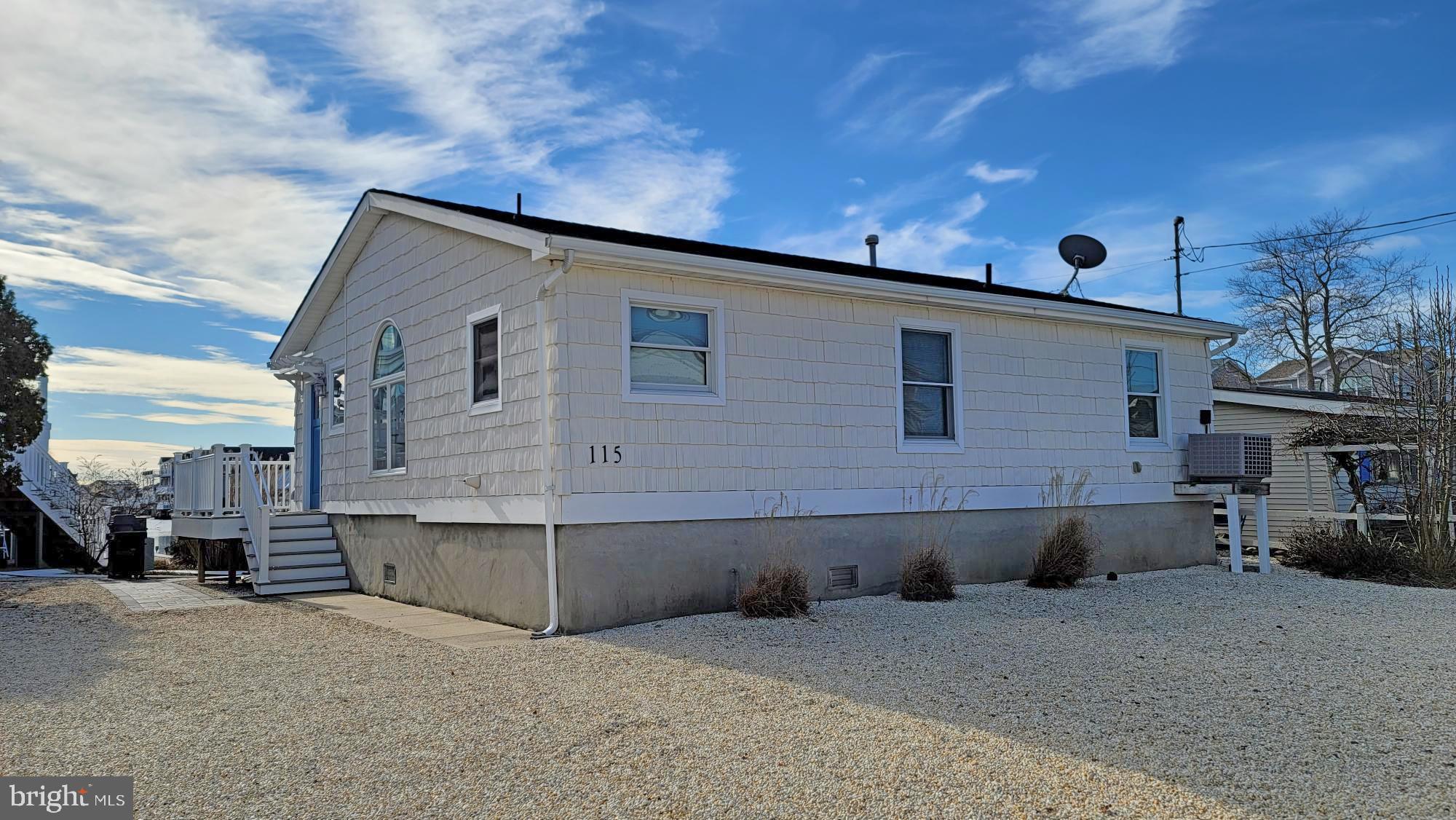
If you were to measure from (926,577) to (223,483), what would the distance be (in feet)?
29.6

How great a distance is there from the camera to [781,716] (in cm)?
507

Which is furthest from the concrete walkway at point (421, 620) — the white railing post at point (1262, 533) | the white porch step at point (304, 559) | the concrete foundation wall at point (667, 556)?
the white railing post at point (1262, 533)

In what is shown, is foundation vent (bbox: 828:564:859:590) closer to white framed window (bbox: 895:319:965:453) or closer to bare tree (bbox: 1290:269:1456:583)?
white framed window (bbox: 895:319:965:453)

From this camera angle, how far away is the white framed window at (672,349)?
322 inches

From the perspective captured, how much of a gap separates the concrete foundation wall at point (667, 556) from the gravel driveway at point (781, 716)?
1.70 feet

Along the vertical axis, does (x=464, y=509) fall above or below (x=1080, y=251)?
below

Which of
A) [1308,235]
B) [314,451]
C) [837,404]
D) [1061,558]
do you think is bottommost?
[1061,558]

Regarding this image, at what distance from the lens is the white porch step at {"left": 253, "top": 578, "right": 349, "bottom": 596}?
442 inches

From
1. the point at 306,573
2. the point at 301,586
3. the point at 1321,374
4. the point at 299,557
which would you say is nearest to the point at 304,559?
the point at 299,557

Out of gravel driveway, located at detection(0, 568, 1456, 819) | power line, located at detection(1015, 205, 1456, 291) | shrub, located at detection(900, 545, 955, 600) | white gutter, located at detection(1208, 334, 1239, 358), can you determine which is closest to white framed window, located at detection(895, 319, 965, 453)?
shrub, located at detection(900, 545, 955, 600)

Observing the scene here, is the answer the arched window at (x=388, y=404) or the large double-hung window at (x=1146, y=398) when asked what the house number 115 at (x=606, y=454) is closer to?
the arched window at (x=388, y=404)

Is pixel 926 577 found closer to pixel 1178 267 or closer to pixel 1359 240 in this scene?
pixel 1178 267

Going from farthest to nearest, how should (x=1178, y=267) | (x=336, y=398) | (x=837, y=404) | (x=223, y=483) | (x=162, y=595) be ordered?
(x=1178, y=267), (x=336, y=398), (x=223, y=483), (x=162, y=595), (x=837, y=404)

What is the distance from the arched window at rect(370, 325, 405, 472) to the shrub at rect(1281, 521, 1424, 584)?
34.9 ft
